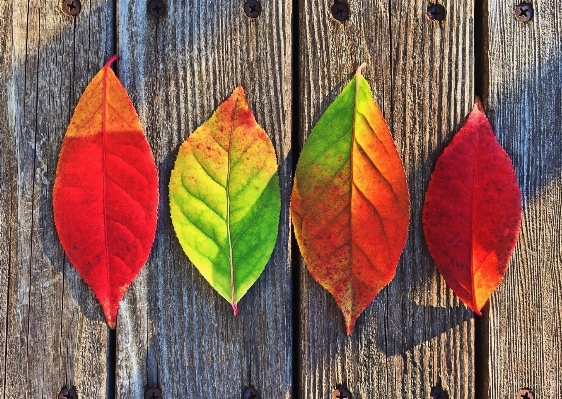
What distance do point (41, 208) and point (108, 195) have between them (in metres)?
0.16

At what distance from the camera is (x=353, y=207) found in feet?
3.58

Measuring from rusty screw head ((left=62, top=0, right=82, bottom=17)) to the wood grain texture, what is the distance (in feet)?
1.56

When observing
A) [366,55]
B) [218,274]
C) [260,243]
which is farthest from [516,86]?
[218,274]

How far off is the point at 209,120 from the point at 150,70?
17 cm

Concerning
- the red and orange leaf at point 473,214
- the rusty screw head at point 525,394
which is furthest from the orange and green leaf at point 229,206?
the rusty screw head at point 525,394

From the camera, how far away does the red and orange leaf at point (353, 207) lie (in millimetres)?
1092

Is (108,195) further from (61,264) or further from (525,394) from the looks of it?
(525,394)

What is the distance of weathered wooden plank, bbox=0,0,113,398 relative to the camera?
1118 mm

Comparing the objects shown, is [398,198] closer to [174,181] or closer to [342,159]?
[342,159]

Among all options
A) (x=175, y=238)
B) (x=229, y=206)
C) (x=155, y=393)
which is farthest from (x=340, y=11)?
(x=155, y=393)

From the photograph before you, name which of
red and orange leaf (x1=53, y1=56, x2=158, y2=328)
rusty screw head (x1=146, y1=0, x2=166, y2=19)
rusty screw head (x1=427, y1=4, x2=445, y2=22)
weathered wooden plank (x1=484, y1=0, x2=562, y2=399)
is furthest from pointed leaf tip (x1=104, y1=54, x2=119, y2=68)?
weathered wooden plank (x1=484, y1=0, x2=562, y2=399)

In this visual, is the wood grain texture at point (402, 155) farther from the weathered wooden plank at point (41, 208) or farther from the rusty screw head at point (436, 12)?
the weathered wooden plank at point (41, 208)

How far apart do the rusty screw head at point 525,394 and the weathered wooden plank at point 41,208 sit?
86 cm

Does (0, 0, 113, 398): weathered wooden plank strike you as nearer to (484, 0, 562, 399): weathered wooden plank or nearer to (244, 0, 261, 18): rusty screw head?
(244, 0, 261, 18): rusty screw head
